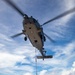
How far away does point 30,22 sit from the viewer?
176ft

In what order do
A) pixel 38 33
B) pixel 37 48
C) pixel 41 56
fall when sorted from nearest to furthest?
1. pixel 38 33
2. pixel 37 48
3. pixel 41 56

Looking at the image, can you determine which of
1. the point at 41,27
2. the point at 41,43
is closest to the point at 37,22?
the point at 41,27

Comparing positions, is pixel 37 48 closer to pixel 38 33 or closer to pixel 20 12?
pixel 38 33

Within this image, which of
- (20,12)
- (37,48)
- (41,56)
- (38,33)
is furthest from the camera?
(41,56)

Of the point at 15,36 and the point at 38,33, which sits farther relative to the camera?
the point at 15,36

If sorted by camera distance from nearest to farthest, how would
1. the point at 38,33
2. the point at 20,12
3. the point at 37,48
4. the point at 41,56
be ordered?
the point at 20,12, the point at 38,33, the point at 37,48, the point at 41,56

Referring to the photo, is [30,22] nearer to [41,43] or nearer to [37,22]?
[37,22]

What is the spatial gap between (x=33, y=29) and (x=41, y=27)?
4.34 metres

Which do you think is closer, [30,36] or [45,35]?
[30,36]

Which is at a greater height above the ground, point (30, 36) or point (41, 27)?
point (41, 27)

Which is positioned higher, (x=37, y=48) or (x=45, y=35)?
(x=45, y=35)

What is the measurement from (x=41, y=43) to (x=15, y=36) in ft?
23.4

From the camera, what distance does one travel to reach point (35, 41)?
5597 centimetres

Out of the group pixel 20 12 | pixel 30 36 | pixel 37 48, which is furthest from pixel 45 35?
pixel 20 12
